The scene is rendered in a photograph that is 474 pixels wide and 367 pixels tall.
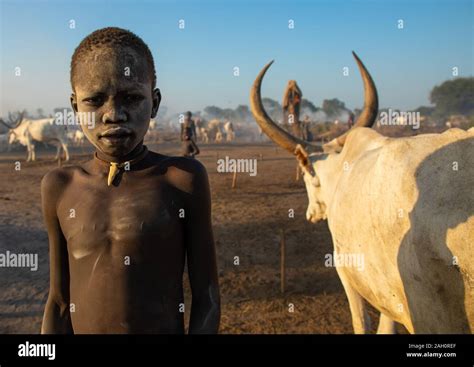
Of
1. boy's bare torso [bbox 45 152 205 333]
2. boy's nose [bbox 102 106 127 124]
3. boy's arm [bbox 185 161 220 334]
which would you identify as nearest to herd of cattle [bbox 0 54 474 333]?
boy's arm [bbox 185 161 220 334]

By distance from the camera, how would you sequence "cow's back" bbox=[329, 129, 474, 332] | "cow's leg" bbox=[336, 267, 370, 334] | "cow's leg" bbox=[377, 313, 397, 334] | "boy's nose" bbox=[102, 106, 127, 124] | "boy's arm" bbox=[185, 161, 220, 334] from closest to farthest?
"boy's nose" bbox=[102, 106, 127, 124] → "boy's arm" bbox=[185, 161, 220, 334] → "cow's back" bbox=[329, 129, 474, 332] → "cow's leg" bbox=[336, 267, 370, 334] → "cow's leg" bbox=[377, 313, 397, 334]

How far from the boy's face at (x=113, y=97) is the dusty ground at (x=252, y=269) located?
3.76 m

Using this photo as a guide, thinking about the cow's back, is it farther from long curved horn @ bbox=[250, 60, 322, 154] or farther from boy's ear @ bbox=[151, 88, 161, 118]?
long curved horn @ bbox=[250, 60, 322, 154]

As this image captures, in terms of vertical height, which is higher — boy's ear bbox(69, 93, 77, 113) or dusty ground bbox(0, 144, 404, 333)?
boy's ear bbox(69, 93, 77, 113)

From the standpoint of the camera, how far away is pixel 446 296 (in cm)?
190

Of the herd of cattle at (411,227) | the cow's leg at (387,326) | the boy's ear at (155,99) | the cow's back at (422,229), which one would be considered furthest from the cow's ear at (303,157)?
the boy's ear at (155,99)

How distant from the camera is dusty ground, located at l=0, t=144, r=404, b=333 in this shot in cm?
490

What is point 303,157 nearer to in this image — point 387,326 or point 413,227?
point 387,326

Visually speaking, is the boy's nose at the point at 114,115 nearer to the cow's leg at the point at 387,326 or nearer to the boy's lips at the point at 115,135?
the boy's lips at the point at 115,135

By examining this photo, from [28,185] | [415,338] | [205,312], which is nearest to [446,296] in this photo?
[415,338]

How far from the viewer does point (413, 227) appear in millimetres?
2051

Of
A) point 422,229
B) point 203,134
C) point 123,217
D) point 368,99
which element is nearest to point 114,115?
point 123,217

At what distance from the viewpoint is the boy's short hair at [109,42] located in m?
1.40

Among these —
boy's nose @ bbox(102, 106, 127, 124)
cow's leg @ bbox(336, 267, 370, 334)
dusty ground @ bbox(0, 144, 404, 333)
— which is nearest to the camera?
boy's nose @ bbox(102, 106, 127, 124)
